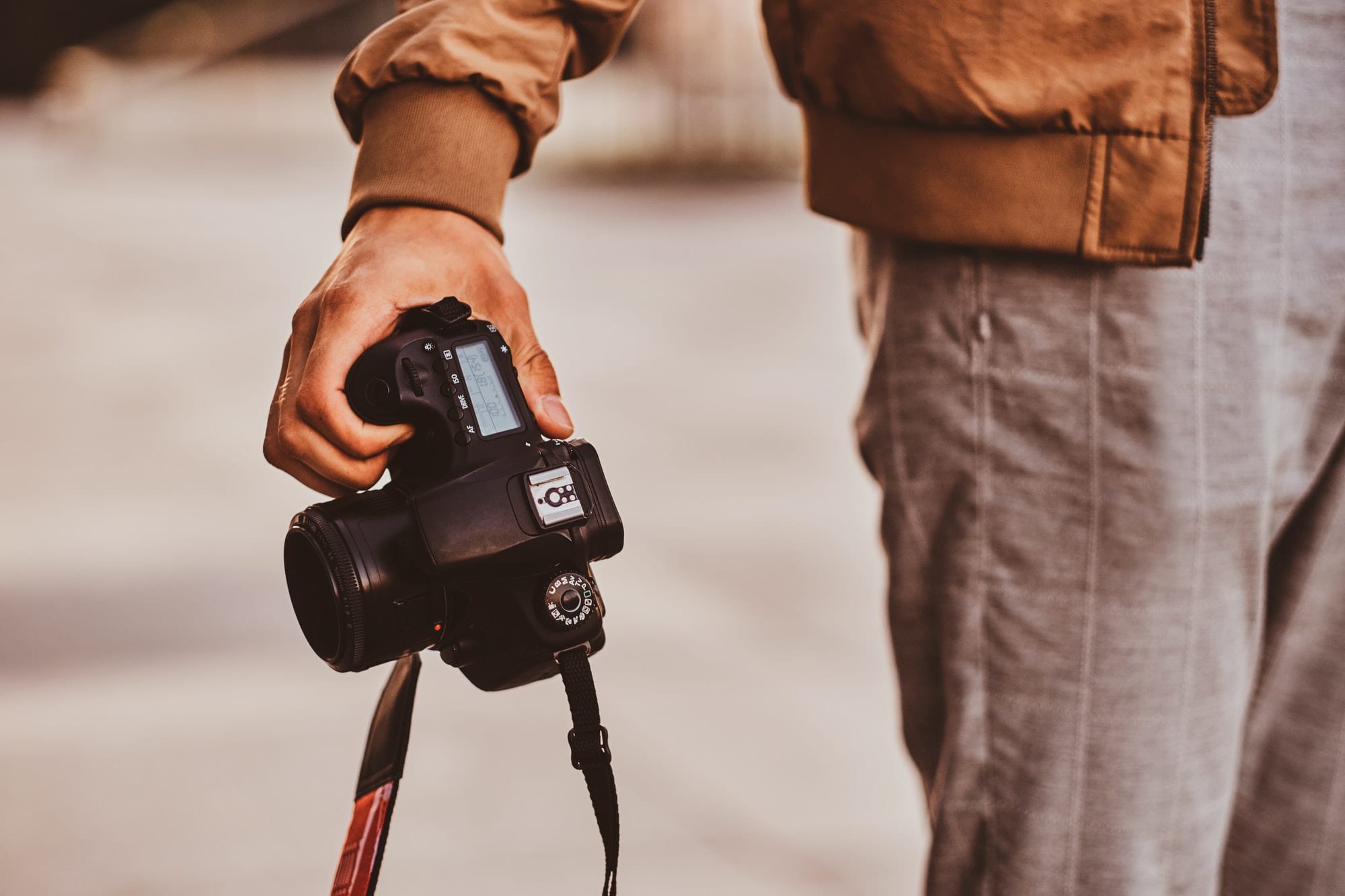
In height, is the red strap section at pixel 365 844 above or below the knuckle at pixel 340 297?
below

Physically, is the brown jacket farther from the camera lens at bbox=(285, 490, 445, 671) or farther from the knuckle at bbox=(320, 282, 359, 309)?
the camera lens at bbox=(285, 490, 445, 671)

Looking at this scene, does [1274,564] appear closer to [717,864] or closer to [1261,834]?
[1261,834]

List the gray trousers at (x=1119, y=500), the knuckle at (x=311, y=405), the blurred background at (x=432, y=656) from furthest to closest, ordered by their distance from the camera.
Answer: the blurred background at (x=432, y=656) < the gray trousers at (x=1119, y=500) < the knuckle at (x=311, y=405)

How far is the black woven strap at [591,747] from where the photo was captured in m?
1.12

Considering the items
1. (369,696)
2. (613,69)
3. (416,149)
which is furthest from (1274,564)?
(613,69)

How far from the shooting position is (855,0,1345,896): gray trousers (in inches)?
47.0

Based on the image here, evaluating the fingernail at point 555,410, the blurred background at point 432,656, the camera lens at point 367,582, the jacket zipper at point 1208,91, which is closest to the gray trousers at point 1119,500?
the jacket zipper at point 1208,91

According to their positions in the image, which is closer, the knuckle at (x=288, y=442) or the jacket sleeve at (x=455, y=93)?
the knuckle at (x=288, y=442)

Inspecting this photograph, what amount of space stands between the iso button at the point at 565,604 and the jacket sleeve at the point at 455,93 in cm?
35

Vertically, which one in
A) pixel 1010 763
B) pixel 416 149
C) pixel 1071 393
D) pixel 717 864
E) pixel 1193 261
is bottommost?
pixel 717 864

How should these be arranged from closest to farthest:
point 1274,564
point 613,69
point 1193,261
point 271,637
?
point 1193,261 < point 1274,564 < point 271,637 < point 613,69

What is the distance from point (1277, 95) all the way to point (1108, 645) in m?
0.50

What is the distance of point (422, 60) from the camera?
48.3 inches

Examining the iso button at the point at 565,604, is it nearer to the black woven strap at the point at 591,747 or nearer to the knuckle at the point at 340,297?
the black woven strap at the point at 591,747
